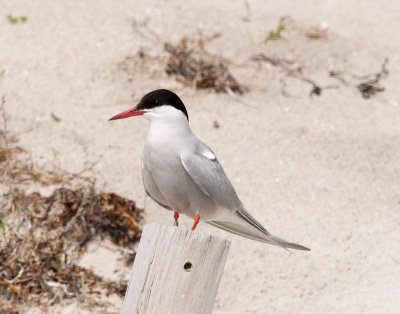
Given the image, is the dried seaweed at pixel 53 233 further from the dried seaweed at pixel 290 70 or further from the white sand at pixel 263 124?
the dried seaweed at pixel 290 70

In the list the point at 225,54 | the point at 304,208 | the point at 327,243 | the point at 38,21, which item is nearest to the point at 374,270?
the point at 327,243

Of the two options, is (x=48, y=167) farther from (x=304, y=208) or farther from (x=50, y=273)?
(x=304, y=208)

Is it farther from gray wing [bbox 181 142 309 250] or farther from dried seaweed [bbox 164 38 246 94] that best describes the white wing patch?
dried seaweed [bbox 164 38 246 94]

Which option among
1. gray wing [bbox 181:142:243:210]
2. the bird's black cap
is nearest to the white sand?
gray wing [bbox 181:142:243:210]

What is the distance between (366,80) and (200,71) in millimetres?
1582

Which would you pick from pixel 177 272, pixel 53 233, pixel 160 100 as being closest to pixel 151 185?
pixel 160 100

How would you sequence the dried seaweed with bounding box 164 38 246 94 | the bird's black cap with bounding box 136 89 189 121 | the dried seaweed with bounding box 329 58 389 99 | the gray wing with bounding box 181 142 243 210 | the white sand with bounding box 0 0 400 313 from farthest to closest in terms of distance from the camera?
the dried seaweed with bounding box 329 58 389 99
the dried seaweed with bounding box 164 38 246 94
the white sand with bounding box 0 0 400 313
the bird's black cap with bounding box 136 89 189 121
the gray wing with bounding box 181 142 243 210

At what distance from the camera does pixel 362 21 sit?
629cm

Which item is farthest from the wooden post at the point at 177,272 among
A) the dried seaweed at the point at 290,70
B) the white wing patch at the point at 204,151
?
the dried seaweed at the point at 290,70

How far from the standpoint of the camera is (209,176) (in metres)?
2.65

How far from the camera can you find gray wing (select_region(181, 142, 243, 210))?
2.58 metres

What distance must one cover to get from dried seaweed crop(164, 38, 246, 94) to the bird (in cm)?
254

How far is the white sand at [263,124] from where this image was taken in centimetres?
381

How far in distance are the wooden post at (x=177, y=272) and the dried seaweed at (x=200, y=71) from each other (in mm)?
3302
